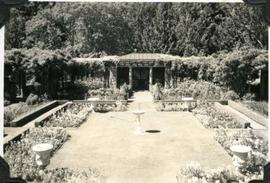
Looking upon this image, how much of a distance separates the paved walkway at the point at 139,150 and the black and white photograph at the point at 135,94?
32 millimetres

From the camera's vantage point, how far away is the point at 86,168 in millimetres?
8984

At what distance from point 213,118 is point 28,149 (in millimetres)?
7917

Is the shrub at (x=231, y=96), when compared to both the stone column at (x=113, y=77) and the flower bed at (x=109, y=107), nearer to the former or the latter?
the flower bed at (x=109, y=107)

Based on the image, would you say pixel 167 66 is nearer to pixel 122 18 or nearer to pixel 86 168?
pixel 122 18

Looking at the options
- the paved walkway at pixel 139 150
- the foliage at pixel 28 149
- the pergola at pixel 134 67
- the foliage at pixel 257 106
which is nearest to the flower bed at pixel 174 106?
the paved walkway at pixel 139 150

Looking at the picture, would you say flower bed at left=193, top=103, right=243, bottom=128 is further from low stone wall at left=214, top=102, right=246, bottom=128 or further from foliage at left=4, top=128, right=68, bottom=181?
foliage at left=4, top=128, right=68, bottom=181

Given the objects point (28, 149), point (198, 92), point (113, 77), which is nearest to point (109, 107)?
point (198, 92)

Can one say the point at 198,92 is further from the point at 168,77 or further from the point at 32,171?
the point at 32,171

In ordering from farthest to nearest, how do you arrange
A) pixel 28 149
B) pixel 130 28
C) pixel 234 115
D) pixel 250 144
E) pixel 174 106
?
pixel 130 28, pixel 174 106, pixel 234 115, pixel 250 144, pixel 28 149

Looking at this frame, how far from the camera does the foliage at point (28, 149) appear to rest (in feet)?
26.8

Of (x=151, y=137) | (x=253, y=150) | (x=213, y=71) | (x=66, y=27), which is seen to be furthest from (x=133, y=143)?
(x=66, y=27)

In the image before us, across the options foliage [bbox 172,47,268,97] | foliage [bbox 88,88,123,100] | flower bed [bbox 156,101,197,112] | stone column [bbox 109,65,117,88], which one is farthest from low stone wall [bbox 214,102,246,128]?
stone column [bbox 109,65,117,88]

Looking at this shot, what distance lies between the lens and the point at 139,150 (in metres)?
10.7

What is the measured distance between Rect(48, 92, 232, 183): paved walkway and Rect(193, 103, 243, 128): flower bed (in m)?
0.36
